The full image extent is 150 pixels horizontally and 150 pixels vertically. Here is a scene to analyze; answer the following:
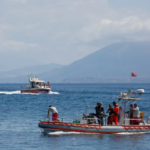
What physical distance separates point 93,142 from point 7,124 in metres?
12.7

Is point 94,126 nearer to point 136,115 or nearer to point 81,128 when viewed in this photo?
point 81,128

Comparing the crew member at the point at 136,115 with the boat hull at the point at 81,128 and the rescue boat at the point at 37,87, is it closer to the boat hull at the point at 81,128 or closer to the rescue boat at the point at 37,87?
the boat hull at the point at 81,128

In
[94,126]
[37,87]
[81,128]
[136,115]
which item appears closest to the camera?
[81,128]

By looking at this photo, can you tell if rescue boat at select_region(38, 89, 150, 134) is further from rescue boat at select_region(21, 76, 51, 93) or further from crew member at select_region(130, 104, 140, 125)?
rescue boat at select_region(21, 76, 51, 93)

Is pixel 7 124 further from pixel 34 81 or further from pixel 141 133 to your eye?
pixel 34 81

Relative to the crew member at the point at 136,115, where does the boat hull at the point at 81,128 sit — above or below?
below

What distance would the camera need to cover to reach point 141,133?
35.7 m

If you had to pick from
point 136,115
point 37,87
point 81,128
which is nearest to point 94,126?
point 81,128

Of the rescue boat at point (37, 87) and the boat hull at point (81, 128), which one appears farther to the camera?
the rescue boat at point (37, 87)

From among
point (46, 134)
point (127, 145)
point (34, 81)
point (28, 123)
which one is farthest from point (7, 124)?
point (34, 81)

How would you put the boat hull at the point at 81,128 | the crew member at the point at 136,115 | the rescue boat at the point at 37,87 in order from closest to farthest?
the boat hull at the point at 81,128 < the crew member at the point at 136,115 < the rescue boat at the point at 37,87

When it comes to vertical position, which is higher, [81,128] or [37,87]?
[37,87]

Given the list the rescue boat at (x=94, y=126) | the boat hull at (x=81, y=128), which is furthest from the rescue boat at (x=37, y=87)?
the boat hull at (x=81, y=128)

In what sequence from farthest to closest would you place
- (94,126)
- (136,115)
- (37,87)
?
(37,87), (136,115), (94,126)
